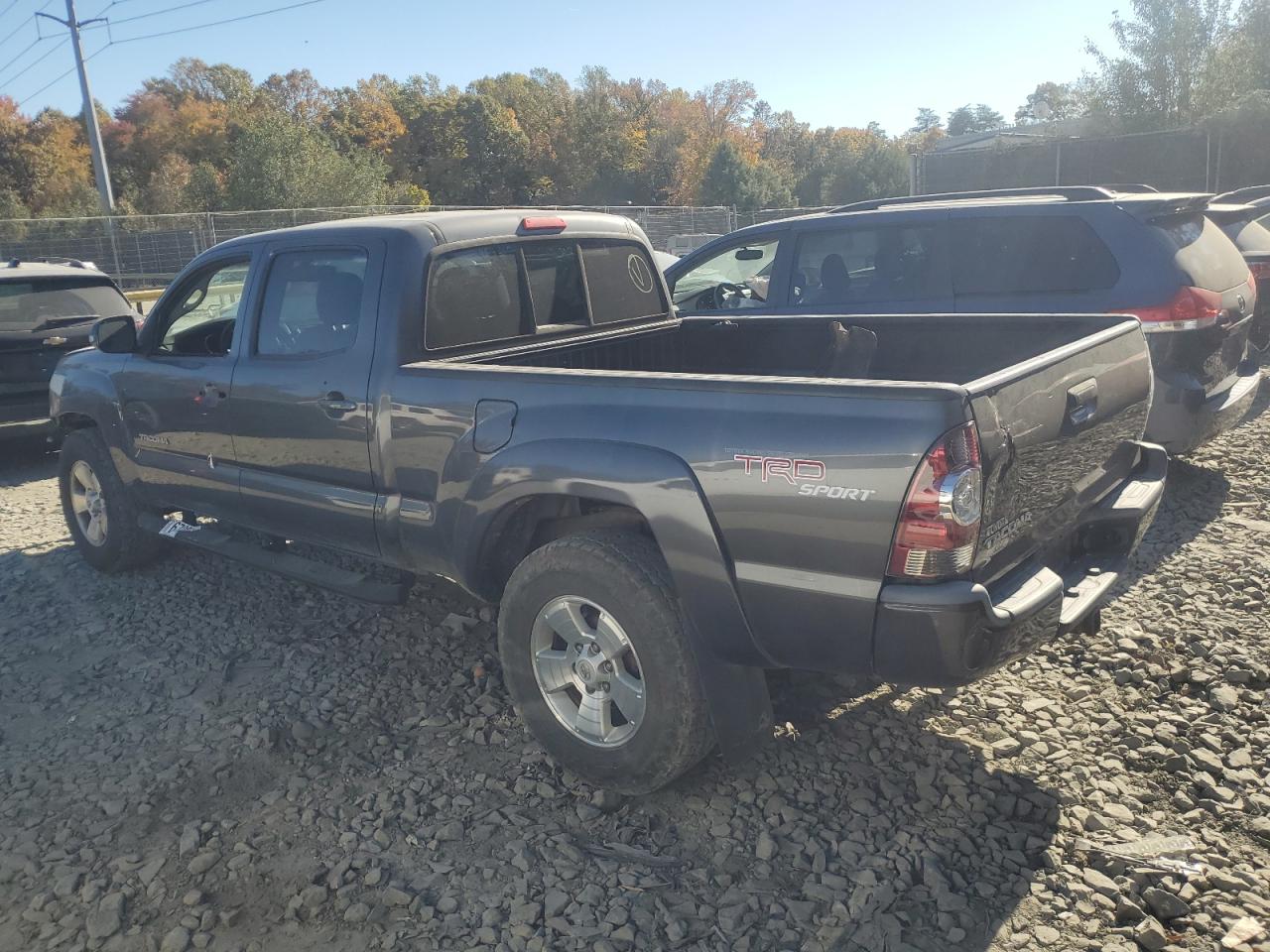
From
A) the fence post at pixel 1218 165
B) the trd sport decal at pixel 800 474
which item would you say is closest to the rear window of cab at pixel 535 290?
the trd sport decal at pixel 800 474

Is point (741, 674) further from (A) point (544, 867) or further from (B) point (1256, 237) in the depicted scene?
(B) point (1256, 237)

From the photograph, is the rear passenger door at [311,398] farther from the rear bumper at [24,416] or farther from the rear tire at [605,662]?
the rear bumper at [24,416]

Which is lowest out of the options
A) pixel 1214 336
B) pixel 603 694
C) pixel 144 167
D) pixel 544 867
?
pixel 544 867

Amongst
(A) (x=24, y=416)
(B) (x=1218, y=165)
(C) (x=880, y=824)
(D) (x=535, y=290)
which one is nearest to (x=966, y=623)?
(C) (x=880, y=824)

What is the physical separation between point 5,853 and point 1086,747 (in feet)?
12.2

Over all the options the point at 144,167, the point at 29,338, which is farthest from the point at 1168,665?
the point at 144,167

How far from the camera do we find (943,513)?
2631mm

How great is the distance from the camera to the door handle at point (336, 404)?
409 cm

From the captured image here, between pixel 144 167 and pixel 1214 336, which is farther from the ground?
pixel 144 167

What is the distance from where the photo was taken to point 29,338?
8.10 metres

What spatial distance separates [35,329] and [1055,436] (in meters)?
8.08

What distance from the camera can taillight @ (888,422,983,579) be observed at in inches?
103

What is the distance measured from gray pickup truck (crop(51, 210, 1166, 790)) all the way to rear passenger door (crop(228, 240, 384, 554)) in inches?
0.6

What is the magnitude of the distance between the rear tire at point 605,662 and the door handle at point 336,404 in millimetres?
1122
